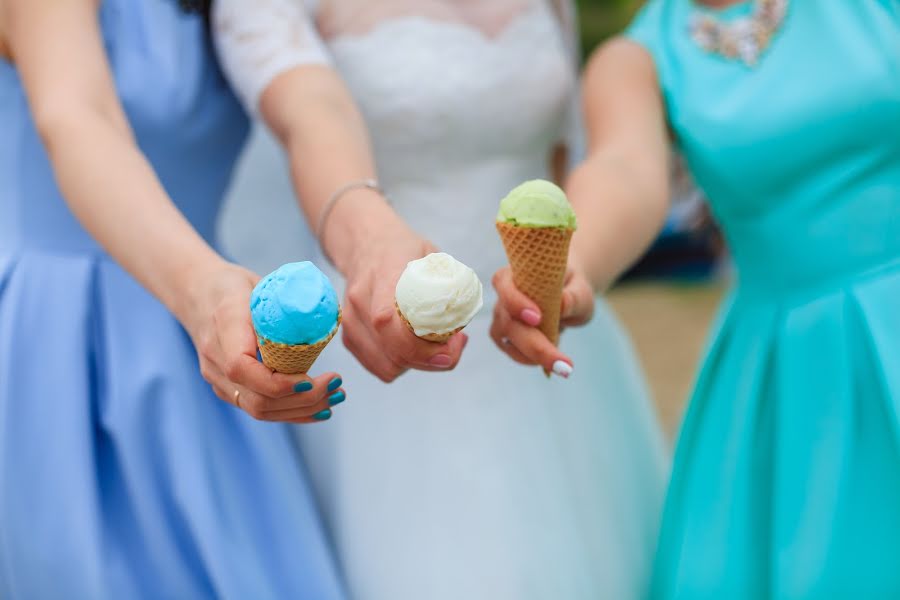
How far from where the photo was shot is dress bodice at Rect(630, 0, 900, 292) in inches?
53.7

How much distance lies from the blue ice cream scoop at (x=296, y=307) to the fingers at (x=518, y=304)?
27 centimetres

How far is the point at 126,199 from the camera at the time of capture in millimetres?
1143

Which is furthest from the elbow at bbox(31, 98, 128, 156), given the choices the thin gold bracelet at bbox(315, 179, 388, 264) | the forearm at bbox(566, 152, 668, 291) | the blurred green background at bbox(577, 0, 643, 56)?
the blurred green background at bbox(577, 0, 643, 56)

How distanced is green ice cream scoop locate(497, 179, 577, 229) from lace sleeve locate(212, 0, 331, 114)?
48 cm

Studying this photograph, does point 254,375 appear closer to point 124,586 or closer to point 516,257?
point 516,257

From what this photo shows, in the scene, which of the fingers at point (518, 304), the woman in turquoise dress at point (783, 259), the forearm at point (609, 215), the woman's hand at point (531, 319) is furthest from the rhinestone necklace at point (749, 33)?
the fingers at point (518, 304)

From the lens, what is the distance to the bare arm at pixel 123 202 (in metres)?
0.96

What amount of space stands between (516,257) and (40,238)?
2.42 ft

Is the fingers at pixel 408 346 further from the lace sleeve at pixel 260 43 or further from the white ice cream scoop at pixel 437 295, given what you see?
the lace sleeve at pixel 260 43

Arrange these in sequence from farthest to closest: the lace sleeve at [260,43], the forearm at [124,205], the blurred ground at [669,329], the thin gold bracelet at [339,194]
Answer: the blurred ground at [669,329] → the lace sleeve at [260,43] → the thin gold bracelet at [339,194] → the forearm at [124,205]

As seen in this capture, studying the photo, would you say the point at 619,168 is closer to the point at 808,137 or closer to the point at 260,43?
the point at 808,137

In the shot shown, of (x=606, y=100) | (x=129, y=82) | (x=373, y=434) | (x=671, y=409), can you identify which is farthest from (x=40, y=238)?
(x=671, y=409)

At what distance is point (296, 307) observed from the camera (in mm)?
864

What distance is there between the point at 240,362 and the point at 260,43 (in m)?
0.61
